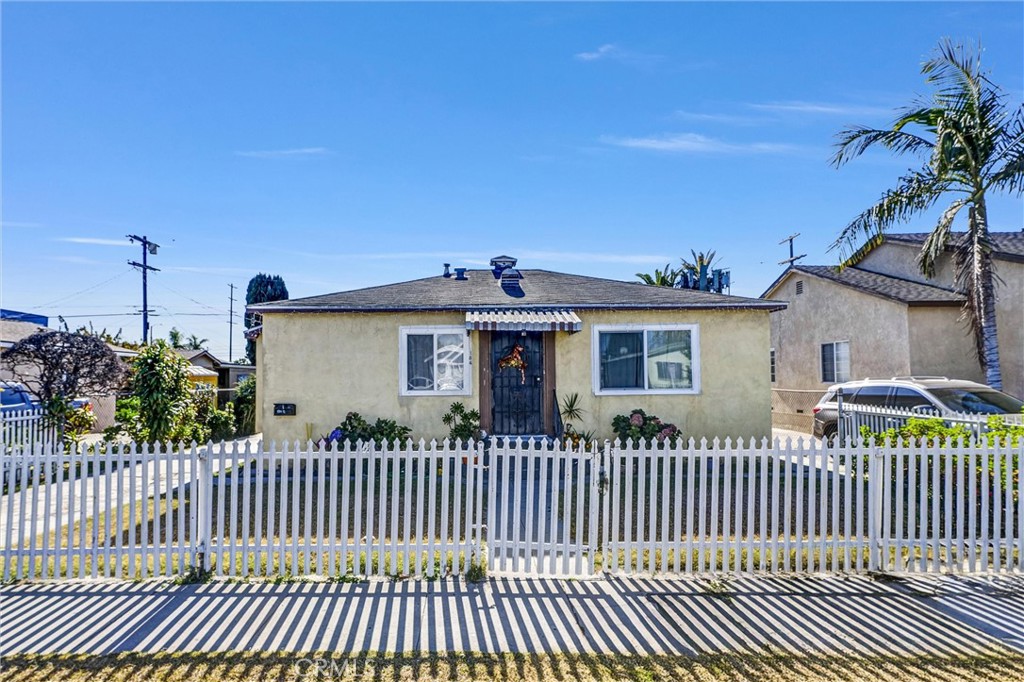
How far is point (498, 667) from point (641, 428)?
30.0ft

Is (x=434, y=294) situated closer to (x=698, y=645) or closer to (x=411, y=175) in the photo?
(x=411, y=175)

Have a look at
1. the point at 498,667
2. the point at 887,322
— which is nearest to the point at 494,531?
the point at 498,667

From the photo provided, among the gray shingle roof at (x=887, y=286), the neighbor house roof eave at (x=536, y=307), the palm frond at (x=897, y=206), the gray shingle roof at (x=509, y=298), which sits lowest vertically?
the neighbor house roof eave at (x=536, y=307)

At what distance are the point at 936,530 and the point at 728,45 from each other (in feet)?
35.4

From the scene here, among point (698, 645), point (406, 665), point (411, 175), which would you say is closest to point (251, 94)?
point (411, 175)

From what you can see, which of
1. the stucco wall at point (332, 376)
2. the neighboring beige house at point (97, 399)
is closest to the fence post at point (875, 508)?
the stucco wall at point (332, 376)

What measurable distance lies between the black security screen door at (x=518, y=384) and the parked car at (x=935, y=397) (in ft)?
28.7

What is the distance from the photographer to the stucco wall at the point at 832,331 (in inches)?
707

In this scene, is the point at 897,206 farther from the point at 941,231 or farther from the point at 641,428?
the point at 641,428

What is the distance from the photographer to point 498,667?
4.60 m

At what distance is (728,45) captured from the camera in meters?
12.5

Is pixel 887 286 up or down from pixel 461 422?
up

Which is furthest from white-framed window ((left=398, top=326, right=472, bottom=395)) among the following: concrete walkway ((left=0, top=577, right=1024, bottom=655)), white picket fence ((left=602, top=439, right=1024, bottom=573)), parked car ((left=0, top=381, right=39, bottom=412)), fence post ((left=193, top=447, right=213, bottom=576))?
parked car ((left=0, top=381, right=39, bottom=412))

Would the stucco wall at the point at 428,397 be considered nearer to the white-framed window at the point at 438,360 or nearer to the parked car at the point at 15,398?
the white-framed window at the point at 438,360
